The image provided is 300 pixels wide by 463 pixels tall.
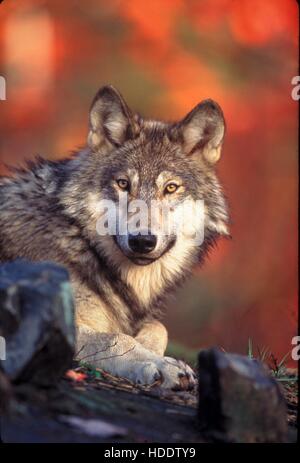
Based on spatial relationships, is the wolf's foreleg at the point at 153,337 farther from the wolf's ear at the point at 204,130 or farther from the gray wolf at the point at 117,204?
the wolf's ear at the point at 204,130

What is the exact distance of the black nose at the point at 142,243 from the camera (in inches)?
202

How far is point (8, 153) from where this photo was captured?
1090 centimetres

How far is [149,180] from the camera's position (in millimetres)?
5484

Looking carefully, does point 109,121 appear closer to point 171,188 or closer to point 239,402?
point 171,188

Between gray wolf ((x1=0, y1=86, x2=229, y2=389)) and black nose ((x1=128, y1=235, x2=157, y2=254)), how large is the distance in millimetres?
16

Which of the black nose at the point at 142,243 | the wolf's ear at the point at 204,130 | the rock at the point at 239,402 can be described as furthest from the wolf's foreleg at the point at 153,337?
the rock at the point at 239,402

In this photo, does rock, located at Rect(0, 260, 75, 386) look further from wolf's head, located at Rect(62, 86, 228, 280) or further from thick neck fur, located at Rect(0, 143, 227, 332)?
thick neck fur, located at Rect(0, 143, 227, 332)

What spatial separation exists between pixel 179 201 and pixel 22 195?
46.1 inches

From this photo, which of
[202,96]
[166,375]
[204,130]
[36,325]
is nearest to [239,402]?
[36,325]

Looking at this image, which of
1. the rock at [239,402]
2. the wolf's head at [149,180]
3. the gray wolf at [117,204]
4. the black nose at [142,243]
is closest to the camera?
the rock at [239,402]

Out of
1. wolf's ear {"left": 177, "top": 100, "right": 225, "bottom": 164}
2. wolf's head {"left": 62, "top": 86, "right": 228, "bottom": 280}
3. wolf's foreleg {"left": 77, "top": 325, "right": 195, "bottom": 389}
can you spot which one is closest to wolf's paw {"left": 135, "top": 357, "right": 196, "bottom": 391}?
wolf's foreleg {"left": 77, "top": 325, "right": 195, "bottom": 389}

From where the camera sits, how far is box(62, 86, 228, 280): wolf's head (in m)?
5.40

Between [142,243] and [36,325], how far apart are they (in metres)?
1.94

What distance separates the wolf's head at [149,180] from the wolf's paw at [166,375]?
843mm
